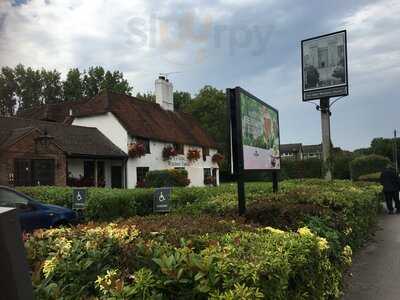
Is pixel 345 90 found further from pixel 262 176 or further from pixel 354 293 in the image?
pixel 262 176

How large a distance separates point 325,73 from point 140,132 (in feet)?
54.0

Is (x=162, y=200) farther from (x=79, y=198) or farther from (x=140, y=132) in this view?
(x=140, y=132)

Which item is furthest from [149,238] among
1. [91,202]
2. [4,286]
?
[91,202]

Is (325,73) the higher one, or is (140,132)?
(325,73)

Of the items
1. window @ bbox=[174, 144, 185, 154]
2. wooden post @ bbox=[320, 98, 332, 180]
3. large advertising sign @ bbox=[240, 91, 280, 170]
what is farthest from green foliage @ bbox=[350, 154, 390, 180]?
large advertising sign @ bbox=[240, 91, 280, 170]

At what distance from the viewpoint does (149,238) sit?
4414 mm

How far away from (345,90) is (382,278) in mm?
13632

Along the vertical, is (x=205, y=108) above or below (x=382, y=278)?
above

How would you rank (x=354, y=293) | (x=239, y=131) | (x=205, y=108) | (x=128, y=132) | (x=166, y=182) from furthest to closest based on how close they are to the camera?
(x=205, y=108) < (x=128, y=132) < (x=166, y=182) < (x=239, y=131) < (x=354, y=293)

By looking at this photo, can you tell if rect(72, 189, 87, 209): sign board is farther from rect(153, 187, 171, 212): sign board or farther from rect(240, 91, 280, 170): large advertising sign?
rect(240, 91, 280, 170): large advertising sign

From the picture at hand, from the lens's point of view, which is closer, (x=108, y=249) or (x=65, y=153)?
(x=108, y=249)

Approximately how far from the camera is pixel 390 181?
16.9m

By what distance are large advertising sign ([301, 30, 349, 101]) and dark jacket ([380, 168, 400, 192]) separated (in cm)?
404

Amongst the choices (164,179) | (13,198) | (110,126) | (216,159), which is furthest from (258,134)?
(216,159)
